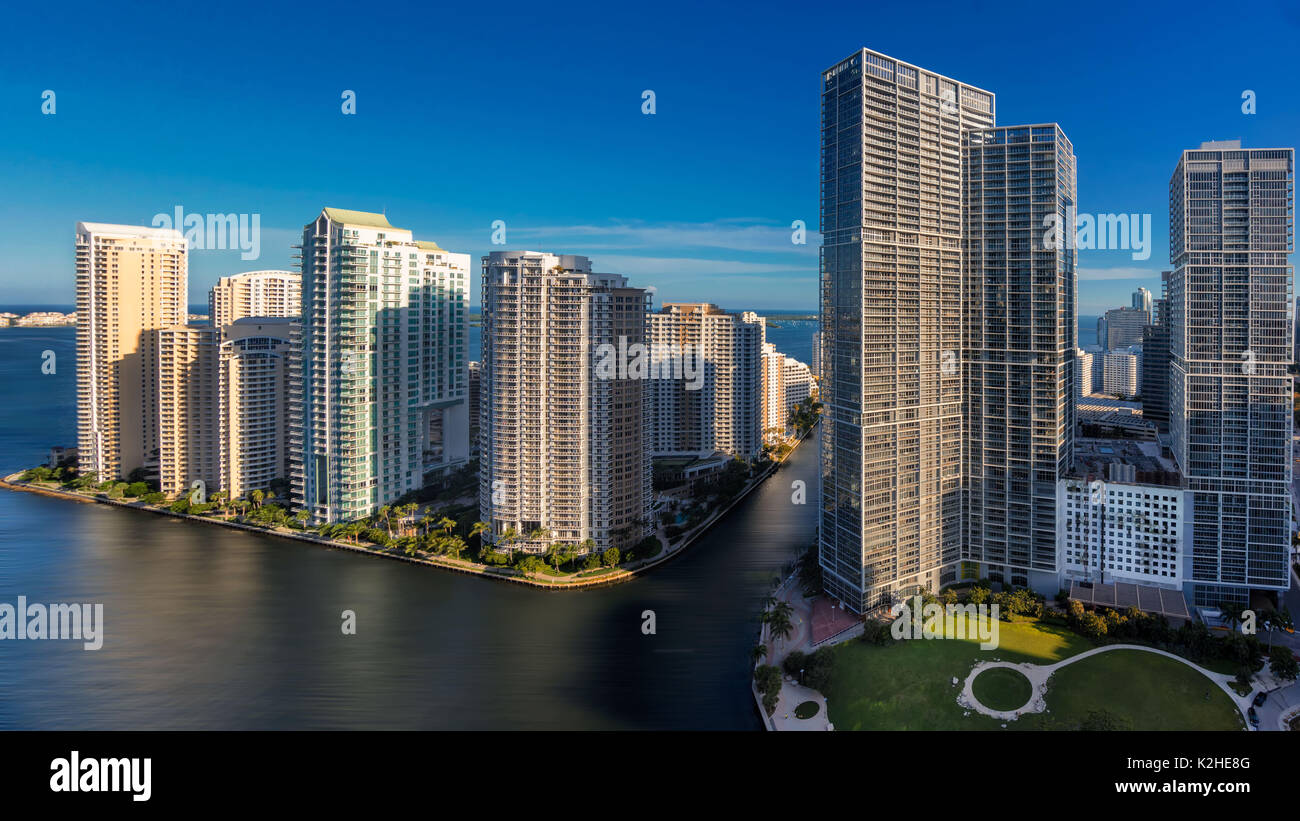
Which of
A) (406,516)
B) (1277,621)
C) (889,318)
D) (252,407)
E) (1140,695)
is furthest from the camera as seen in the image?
(252,407)

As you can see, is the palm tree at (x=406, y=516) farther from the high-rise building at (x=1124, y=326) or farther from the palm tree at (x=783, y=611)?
the high-rise building at (x=1124, y=326)

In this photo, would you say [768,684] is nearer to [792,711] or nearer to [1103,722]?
[792,711]

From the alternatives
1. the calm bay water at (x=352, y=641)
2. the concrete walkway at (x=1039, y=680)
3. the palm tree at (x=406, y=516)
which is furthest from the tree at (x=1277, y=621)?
the palm tree at (x=406, y=516)

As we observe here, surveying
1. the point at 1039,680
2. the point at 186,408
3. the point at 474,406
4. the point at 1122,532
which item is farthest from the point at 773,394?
the point at 1039,680

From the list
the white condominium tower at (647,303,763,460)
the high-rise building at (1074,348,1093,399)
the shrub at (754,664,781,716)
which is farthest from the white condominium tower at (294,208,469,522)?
the high-rise building at (1074,348,1093,399)

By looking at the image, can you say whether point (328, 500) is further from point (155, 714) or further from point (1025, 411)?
point (1025, 411)
